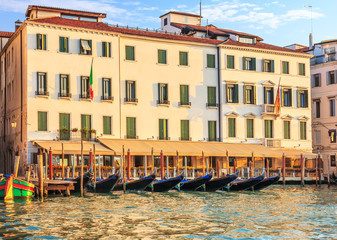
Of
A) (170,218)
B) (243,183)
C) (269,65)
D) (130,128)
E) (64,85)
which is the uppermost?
(269,65)

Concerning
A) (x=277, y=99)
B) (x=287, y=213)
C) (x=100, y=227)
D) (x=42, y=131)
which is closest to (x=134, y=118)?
(x=42, y=131)

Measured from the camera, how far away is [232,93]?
41781mm

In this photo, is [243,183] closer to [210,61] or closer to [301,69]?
[210,61]

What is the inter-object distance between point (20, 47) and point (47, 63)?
2224 millimetres

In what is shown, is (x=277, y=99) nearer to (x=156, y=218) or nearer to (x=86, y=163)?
(x=86, y=163)

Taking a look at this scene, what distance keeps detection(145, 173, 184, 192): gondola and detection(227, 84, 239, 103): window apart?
1057cm

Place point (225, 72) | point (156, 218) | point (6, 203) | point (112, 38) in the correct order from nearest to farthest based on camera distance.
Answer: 1. point (156, 218)
2. point (6, 203)
3. point (112, 38)
4. point (225, 72)

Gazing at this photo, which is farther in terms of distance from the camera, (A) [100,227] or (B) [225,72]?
(B) [225,72]

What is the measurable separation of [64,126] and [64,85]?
2.33 m

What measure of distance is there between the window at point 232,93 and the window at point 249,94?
0.64m

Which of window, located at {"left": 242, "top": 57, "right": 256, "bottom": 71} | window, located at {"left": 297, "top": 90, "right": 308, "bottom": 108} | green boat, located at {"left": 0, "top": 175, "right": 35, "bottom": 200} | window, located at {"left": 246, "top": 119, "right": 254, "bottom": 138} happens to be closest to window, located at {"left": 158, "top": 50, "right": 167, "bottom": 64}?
window, located at {"left": 242, "top": 57, "right": 256, "bottom": 71}

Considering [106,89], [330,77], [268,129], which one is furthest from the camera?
[330,77]

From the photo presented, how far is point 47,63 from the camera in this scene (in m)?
36.2

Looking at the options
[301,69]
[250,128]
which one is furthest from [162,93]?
[301,69]
